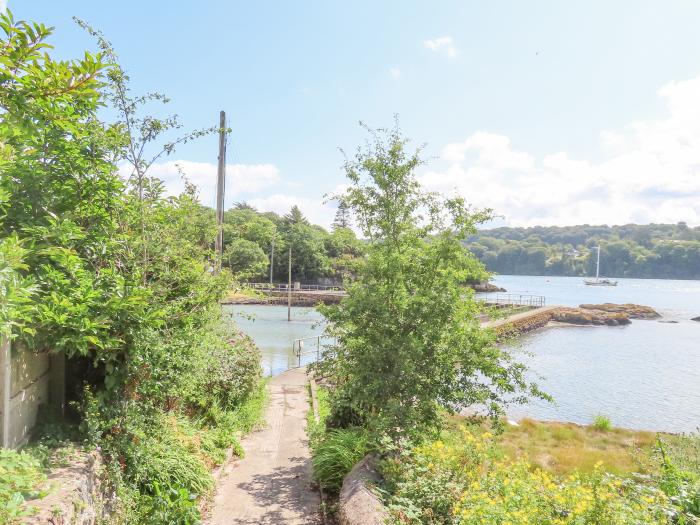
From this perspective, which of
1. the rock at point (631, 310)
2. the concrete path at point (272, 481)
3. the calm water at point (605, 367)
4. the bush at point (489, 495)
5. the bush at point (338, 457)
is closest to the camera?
the bush at point (489, 495)

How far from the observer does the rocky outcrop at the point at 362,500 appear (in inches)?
167

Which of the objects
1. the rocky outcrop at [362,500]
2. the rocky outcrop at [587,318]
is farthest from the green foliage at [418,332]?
the rocky outcrop at [587,318]

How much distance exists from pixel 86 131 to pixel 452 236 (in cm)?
428

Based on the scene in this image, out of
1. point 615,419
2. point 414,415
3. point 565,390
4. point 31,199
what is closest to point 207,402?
point 414,415

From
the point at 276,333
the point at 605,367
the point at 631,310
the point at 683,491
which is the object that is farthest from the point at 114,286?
the point at 631,310

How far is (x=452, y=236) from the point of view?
19.4ft

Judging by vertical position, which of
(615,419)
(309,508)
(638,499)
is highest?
(638,499)

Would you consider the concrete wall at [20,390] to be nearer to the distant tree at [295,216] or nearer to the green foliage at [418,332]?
the green foliage at [418,332]

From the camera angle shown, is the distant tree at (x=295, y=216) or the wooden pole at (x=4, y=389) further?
the distant tree at (x=295, y=216)

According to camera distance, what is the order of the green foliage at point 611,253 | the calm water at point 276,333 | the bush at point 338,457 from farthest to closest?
the green foliage at point 611,253, the calm water at point 276,333, the bush at point 338,457

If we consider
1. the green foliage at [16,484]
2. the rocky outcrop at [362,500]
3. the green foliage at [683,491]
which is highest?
the green foliage at [16,484]

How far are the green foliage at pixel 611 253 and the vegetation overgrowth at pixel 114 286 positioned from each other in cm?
13166

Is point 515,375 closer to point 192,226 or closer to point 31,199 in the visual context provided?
point 192,226

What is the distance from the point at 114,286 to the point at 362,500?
3253 millimetres
